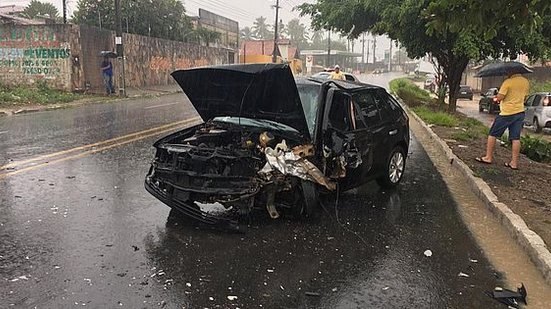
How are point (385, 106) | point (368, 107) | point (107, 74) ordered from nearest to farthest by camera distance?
point (368, 107) → point (385, 106) → point (107, 74)

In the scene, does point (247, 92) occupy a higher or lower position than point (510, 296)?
higher

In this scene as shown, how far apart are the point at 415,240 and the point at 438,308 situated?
5.03ft

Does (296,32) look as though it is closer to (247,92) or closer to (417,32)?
(417,32)

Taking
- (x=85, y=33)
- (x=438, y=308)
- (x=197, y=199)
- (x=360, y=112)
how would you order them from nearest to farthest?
1. (x=438, y=308)
2. (x=197, y=199)
3. (x=360, y=112)
4. (x=85, y=33)

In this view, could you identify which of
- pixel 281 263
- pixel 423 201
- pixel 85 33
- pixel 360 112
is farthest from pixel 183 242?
pixel 85 33

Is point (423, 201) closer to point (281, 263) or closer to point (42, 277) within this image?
point (281, 263)

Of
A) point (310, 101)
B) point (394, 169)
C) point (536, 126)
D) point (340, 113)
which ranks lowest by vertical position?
point (536, 126)

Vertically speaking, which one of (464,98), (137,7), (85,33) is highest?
(137,7)

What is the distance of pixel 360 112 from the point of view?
21.6 ft

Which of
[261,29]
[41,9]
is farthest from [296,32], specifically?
[41,9]

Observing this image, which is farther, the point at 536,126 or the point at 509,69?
the point at 536,126

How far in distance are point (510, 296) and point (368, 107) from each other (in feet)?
11.2

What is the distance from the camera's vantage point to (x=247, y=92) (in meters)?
5.99

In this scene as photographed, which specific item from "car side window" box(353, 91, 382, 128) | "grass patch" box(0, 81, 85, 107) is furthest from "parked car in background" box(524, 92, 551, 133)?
"grass patch" box(0, 81, 85, 107)
